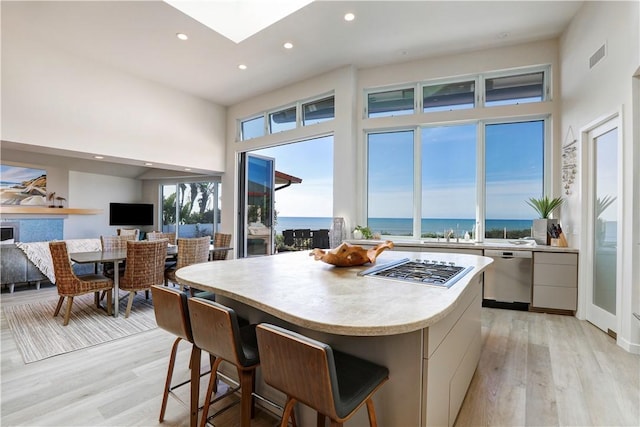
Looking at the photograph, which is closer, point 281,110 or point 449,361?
point 449,361

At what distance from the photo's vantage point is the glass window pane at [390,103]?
5.09m

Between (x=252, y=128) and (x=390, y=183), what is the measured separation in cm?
344

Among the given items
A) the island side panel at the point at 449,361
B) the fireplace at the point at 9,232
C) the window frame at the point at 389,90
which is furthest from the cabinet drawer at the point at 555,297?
the fireplace at the point at 9,232

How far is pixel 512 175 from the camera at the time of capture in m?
4.60

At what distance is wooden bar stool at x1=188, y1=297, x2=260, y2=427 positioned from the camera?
4.34 ft

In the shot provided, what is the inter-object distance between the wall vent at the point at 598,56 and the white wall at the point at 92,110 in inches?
253

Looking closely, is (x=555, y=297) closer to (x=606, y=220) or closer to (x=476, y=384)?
(x=606, y=220)

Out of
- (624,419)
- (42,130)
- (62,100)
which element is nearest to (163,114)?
(62,100)

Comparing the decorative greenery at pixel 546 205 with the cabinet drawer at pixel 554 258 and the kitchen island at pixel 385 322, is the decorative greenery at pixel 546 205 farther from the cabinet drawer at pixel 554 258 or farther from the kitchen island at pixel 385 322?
the kitchen island at pixel 385 322

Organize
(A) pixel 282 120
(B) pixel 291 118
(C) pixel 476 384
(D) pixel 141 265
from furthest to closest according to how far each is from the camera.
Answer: (A) pixel 282 120, (B) pixel 291 118, (D) pixel 141 265, (C) pixel 476 384

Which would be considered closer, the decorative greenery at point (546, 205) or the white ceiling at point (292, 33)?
the white ceiling at point (292, 33)

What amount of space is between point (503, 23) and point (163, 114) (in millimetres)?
5709

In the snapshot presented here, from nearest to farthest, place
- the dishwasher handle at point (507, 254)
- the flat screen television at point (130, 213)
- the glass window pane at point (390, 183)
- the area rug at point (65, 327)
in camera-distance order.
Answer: the area rug at point (65, 327) → the dishwasher handle at point (507, 254) → the glass window pane at point (390, 183) → the flat screen television at point (130, 213)

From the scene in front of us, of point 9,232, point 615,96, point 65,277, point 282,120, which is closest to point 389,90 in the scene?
point 282,120
